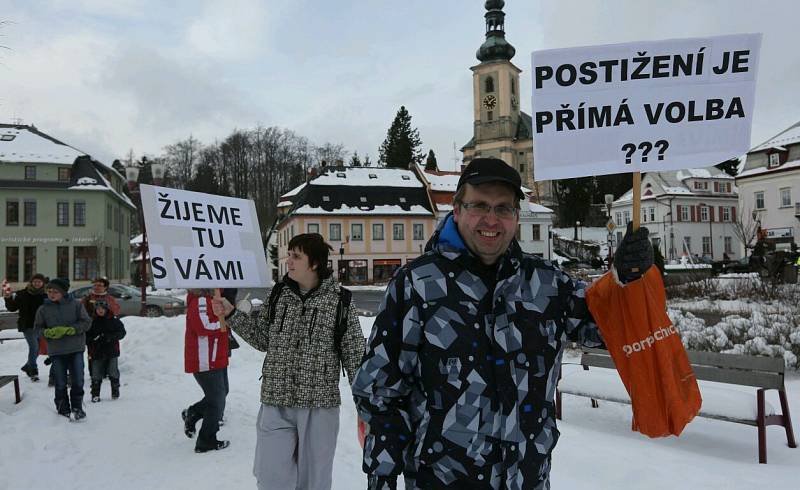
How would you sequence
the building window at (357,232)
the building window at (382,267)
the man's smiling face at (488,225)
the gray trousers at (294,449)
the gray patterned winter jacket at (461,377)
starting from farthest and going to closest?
the building window at (382,267) → the building window at (357,232) → the gray trousers at (294,449) → the man's smiling face at (488,225) → the gray patterned winter jacket at (461,377)

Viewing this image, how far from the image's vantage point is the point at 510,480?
7.22 feet

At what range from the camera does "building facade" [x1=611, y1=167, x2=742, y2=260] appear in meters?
66.2

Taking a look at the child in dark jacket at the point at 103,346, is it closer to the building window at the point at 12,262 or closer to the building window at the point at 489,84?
the building window at the point at 12,262

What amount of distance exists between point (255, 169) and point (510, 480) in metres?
77.5

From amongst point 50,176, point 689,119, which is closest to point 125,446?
point 689,119

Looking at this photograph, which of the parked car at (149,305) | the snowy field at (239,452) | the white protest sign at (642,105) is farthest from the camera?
the parked car at (149,305)

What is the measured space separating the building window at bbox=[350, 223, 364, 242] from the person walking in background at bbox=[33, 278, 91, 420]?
44.6 m

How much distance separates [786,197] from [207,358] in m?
58.1

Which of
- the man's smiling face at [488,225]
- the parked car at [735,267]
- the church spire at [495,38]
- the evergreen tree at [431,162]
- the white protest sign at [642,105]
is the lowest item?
the parked car at [735,267]

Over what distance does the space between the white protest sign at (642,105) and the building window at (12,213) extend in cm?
4944

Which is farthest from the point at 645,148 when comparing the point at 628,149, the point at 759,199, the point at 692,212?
the point at 692,212

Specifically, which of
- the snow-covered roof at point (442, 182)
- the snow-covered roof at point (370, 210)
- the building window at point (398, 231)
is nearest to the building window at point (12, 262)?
the snow-covered roof at point (370, 210)

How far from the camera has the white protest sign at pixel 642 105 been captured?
8.78ft

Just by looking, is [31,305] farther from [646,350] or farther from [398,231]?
[398,231]
